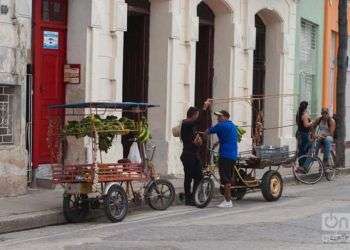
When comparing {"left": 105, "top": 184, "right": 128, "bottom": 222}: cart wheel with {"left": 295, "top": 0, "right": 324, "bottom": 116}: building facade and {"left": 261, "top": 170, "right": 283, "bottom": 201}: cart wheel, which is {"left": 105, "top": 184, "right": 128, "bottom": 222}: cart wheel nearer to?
{"left": 261, "top": 170, "right": 283, "bottom": 201}: cart wheel

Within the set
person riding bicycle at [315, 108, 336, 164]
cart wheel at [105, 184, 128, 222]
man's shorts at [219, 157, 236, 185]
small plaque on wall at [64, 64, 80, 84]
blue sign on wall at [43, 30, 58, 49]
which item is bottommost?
cart wheel at [105, 184, 128, 222]

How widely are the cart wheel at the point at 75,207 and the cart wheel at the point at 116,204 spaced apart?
0.47 metres

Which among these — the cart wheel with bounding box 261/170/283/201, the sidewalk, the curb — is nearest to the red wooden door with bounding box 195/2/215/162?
the cart wheel with bounding box 261/170/283/201

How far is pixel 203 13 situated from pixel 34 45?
241 inches

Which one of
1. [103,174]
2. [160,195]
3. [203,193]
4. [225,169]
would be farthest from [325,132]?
[103,174]

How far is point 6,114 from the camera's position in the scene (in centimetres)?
1274

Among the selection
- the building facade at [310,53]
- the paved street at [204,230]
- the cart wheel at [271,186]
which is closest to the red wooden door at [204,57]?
the building facade at [310,53]

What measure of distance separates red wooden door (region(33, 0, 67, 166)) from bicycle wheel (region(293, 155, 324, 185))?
5.37m

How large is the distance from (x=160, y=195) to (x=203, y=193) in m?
0.91

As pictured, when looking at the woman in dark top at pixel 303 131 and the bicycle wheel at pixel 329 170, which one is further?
the woman in dark top at pixel 303 131

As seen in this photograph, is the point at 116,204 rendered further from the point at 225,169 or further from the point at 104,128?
the point at 225,169

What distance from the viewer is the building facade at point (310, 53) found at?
880 inches

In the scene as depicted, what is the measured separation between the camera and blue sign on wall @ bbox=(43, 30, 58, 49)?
14.0 meters

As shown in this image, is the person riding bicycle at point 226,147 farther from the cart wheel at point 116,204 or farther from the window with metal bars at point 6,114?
the window with metal bars at point 6,114
